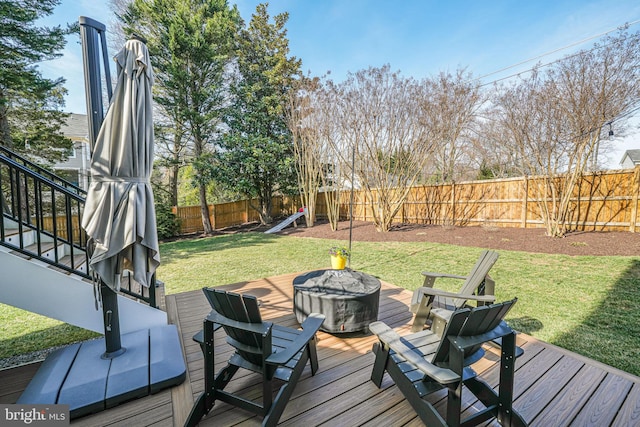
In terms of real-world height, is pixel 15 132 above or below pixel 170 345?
above

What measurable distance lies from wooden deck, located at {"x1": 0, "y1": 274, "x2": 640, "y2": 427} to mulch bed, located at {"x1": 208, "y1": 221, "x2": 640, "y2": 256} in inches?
205

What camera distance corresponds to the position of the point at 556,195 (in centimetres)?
801

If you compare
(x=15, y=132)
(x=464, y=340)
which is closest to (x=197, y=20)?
(x=15, y=132)

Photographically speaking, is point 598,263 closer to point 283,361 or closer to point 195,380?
point 283,361

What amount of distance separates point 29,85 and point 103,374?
10480mm

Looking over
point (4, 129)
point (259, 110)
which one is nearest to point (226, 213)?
point (259, 110)

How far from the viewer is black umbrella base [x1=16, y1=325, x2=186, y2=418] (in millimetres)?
1989

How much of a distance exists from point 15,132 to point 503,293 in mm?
14968

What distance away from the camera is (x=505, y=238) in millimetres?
8055

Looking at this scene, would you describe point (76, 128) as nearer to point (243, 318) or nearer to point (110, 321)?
point (110, 321)

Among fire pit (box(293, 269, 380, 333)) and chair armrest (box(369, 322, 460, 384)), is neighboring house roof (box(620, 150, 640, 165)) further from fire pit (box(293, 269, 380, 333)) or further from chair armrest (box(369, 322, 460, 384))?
chair armrest (box(369, 322, 460, 384))

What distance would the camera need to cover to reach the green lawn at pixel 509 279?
313 cm

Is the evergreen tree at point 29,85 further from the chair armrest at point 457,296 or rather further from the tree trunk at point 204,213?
the chair armrest at point 457,296

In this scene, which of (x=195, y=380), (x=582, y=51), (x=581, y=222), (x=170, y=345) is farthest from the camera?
(x=581, y=222)
